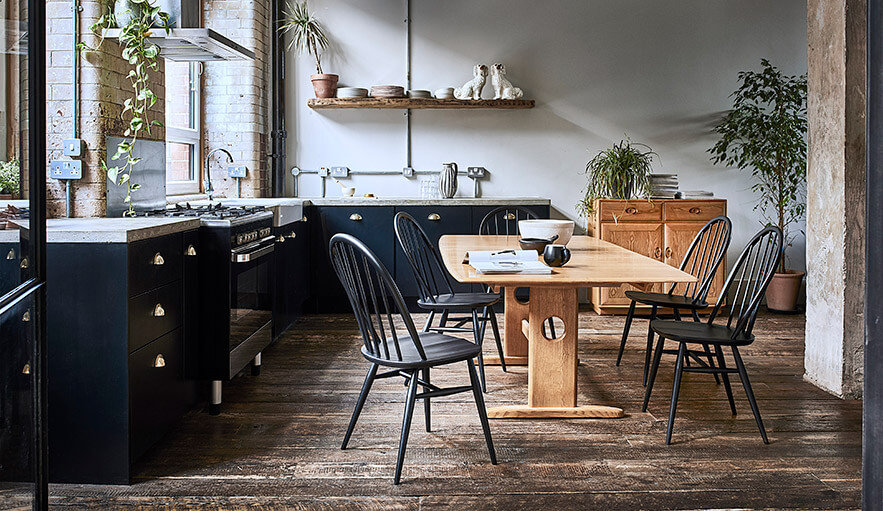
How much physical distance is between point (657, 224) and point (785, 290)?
1079 millimetres

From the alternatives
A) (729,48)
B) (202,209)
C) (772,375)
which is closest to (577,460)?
(772,375)

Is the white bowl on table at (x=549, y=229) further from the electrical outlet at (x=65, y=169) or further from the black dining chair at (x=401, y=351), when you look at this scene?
the electrical outlet at (x=65, y=169)

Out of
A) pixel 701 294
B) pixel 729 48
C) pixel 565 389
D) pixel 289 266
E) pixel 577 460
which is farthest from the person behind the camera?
pixel 729 48

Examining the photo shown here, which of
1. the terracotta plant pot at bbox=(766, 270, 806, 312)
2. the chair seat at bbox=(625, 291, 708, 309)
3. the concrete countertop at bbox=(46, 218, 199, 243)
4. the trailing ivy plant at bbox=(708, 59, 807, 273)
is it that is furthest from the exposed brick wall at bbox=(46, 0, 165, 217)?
the terracotta plant pot at bbox=(766, 270, 806, 312)

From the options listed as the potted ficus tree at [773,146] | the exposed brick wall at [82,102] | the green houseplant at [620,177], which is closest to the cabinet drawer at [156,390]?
the exposed brick wall at [82,102]

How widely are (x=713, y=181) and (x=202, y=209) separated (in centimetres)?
411

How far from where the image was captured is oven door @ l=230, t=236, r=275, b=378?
351 cm

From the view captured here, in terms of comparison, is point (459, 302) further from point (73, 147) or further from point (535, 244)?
point (73, 147)

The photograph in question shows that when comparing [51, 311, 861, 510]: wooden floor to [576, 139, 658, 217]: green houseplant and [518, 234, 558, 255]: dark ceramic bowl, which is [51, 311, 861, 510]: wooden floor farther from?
[576, 139, 658, 217]: green houseplant

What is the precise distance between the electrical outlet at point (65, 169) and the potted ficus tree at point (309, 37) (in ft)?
9.69

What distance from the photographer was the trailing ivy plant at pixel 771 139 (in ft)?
19.4

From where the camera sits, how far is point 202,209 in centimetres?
406

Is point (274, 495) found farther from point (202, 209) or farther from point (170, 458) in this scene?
point (202, 209)

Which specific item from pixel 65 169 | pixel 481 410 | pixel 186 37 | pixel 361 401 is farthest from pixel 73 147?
pixel 481 410
